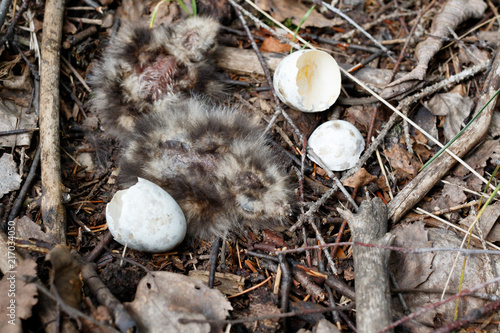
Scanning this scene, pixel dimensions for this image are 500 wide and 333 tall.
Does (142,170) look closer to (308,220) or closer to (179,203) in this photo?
(179,203)

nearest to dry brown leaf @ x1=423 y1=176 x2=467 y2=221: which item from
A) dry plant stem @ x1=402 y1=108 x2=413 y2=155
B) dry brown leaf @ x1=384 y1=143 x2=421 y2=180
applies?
dry brown leaf @ x1=384 y1=143 x2=421 y2=180

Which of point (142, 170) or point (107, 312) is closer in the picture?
point (107, 312)

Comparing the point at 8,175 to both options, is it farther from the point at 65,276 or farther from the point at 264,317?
the point at 264,317

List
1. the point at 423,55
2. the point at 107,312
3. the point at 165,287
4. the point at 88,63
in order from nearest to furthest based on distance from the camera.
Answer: the point at 107,312 → the point at 165,287 → the point at 423,55 → the point at 88,63

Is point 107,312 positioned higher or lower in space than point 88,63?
lower

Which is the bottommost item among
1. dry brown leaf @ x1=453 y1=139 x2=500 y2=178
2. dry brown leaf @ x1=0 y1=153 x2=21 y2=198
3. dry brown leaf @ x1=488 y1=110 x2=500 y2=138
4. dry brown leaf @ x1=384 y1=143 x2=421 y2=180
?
dry brown leaf @ x1=0 y1=153 x2=21 y2=198

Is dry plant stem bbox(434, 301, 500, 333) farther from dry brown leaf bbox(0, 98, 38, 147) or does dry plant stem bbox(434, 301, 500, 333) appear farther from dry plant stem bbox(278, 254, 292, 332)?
dry brown leaf bbox(0, 98, 38, 147)

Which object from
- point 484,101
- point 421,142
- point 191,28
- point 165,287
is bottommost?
point 165,287

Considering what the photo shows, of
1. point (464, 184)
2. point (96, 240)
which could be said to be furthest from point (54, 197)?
point (464, 184)
